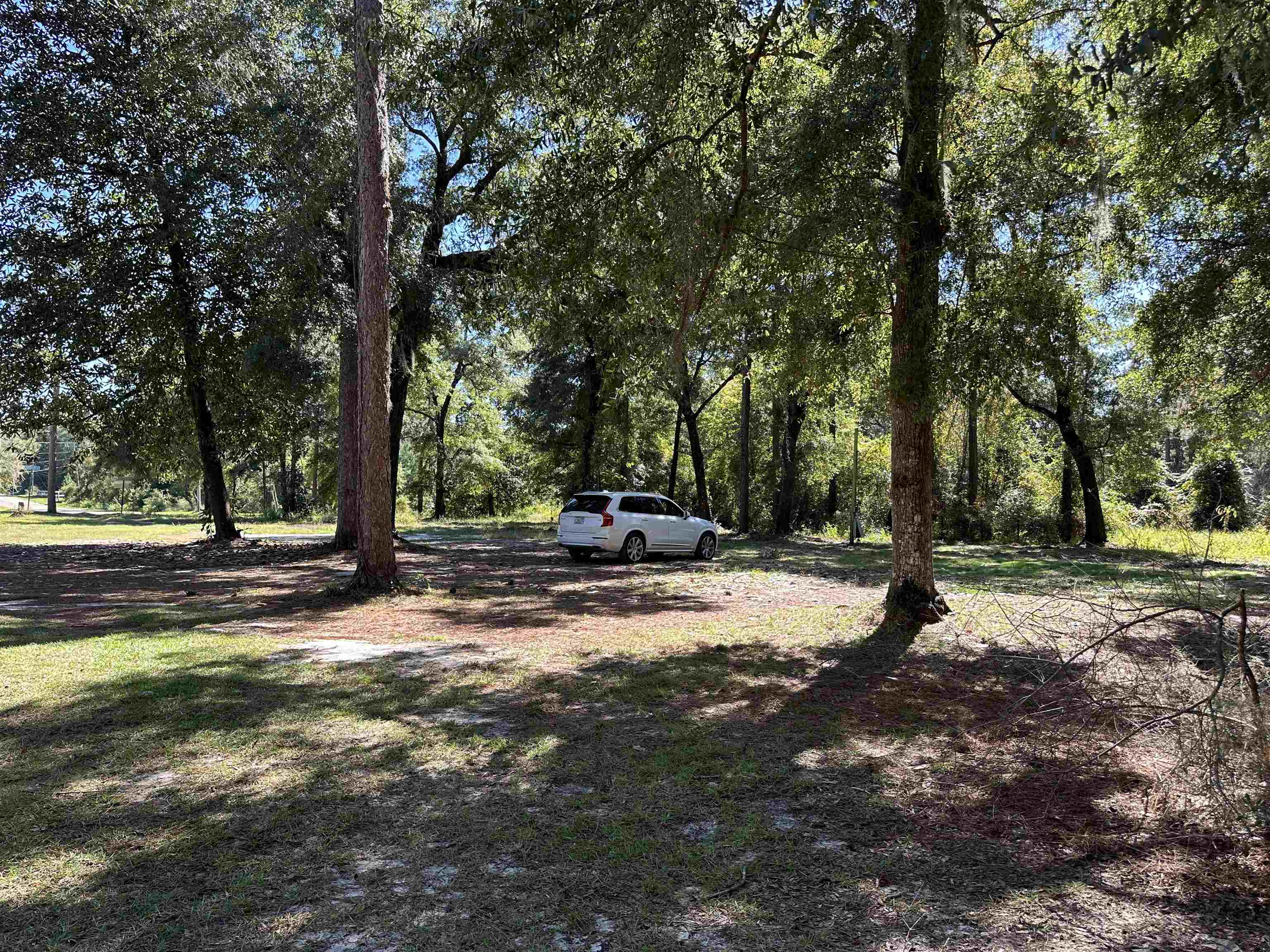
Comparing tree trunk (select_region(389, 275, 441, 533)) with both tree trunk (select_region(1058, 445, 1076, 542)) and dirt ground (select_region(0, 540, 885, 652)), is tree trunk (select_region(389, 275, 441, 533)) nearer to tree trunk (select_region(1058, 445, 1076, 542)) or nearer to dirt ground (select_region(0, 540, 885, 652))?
dirt ground (select_region(0, 540, 885, 652))

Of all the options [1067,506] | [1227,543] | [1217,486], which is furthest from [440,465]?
[1217,486]

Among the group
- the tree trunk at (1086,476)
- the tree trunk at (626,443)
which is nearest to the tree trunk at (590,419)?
the tree trunk at (626,443)

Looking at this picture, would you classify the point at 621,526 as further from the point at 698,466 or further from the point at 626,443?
the point at 626,443

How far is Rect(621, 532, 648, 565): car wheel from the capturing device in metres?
18.5

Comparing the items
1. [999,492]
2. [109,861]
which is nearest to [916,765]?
[109,861]

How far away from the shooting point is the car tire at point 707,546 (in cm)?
2041

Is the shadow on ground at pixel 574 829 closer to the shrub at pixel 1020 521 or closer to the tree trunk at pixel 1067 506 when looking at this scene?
the shrub at pixel 1020 521

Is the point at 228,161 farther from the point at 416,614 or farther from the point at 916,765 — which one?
the point at 916,765

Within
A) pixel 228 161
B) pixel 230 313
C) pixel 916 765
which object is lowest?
pixel 916 765

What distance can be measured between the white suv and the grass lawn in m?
9.60

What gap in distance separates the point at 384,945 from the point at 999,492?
3213 cm

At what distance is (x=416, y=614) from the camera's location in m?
10.1

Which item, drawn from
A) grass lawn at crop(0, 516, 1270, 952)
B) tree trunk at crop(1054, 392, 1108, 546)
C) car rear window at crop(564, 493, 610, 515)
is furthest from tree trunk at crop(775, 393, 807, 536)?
grass lawn at crop(0, 516, 1270, 952)

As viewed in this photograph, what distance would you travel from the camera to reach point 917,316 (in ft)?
25.0
